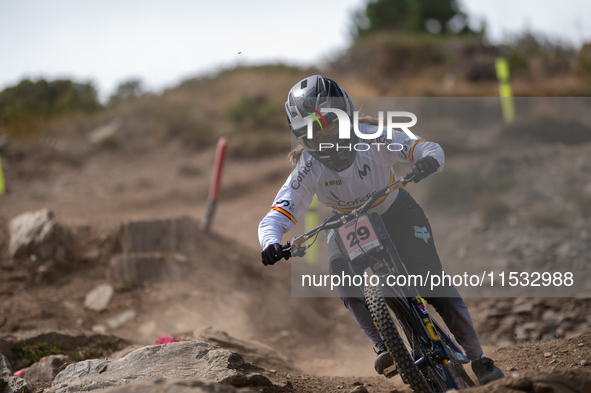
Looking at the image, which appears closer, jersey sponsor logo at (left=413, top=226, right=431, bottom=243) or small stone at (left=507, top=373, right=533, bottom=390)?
small stone at (left=507, top=373, right=533, bottom=390)

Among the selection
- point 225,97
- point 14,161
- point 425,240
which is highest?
point 225,97

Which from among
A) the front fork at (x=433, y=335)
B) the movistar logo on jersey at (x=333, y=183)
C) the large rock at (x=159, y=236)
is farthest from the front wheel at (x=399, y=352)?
the large rock at (x=159, y=236)

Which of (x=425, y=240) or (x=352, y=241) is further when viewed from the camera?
(x=425, y=240)

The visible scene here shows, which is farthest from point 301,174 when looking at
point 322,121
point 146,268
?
point 146,268

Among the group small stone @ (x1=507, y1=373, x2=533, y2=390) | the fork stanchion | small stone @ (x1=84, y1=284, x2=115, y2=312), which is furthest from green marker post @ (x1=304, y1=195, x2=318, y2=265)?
small stone @ (x1=507, y1=373, x2=533, y2=390)

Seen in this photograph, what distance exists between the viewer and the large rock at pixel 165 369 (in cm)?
322

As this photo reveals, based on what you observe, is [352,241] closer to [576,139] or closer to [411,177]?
[411,177]

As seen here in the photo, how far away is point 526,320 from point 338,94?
452 centimetres

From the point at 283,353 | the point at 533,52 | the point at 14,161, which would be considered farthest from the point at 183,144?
the point at 533,52

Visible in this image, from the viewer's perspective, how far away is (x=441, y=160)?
3254 mm

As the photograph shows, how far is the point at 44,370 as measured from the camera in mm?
4023

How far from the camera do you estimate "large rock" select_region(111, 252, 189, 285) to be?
645 centimetres

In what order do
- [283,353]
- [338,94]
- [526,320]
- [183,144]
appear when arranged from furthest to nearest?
[183,144]
[526,320]
[283,353]
[338,94]

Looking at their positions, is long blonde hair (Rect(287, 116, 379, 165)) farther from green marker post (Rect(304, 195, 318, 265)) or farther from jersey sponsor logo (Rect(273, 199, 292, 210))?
green marker post (Rect(304, 195, 318, 265))
